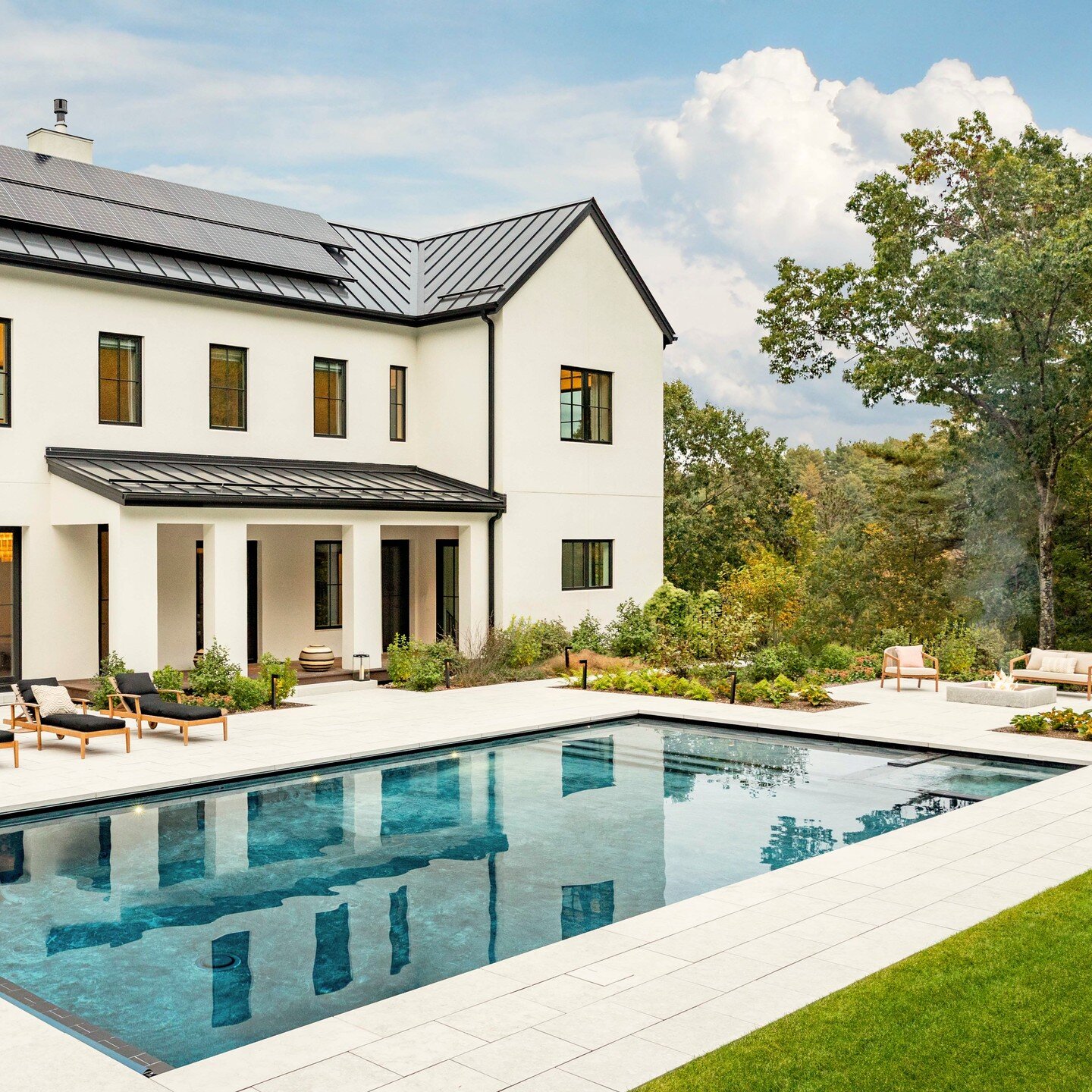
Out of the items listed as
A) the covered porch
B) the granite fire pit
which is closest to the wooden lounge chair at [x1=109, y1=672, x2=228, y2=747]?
the covered porch

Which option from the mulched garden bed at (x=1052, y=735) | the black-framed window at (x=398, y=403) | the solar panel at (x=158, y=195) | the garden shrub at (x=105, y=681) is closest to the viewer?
the mulched garden bed at (x=1052, y=735)

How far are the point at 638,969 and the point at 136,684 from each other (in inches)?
404

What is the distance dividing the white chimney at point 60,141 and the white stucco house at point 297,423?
0.04 metres

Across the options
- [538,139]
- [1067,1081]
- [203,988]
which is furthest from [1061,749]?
[538,139]

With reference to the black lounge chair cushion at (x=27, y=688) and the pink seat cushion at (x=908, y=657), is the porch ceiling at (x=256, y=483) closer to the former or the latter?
the black lounge chair cushion at (x=27, y=688)

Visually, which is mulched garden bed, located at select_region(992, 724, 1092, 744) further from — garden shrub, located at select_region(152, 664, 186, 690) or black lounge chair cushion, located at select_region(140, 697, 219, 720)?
garden shrub, located at select_region(152, 664, 186, 690)

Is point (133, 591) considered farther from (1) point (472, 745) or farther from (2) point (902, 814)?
(2) point (902, 814)

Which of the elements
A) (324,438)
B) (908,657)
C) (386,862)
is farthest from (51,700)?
(908,657)

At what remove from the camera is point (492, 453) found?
846 inches

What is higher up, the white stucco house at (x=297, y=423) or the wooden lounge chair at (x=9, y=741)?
the white stucco house at (x=297, y=423)

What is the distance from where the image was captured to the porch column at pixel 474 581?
69.8ft

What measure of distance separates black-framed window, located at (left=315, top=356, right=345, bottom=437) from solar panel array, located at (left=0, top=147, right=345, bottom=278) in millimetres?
1728

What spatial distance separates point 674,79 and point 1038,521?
42.2 ft

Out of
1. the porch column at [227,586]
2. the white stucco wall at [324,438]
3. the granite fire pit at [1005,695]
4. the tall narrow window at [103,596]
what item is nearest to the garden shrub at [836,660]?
the granite fire pit at [1005,695]
